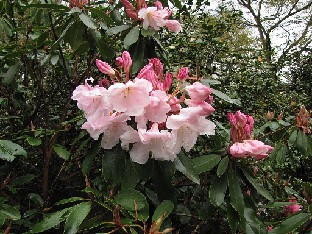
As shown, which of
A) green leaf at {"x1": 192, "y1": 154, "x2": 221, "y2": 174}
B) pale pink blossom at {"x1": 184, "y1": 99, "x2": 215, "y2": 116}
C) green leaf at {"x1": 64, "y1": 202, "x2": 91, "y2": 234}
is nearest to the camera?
green leaf at {"x1": 64, "y1": 202, "x2": 91, "y2": 234}

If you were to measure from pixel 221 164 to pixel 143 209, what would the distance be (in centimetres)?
38

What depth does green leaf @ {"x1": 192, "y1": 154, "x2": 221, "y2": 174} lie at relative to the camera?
4.20 feet

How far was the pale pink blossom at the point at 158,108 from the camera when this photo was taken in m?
0.99

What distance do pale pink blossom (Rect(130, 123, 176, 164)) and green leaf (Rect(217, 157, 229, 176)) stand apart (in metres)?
0.24

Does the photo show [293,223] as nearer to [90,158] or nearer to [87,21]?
[90,158]

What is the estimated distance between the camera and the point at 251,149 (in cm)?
119

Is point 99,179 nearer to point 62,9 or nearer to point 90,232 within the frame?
point 90,232

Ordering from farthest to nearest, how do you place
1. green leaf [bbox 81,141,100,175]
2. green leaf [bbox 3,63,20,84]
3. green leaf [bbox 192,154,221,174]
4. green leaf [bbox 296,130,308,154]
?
green leaf [bbox 296,130,308,154], green leaf [bbox 3,63,20,84], green leaf [bbox 192,154,221,174], green leaf [bbox 81,141,100,175]

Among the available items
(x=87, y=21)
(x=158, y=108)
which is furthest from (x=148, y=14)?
(x=158, y=108)

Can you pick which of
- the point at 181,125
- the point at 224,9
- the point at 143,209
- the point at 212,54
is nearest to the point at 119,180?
the point at 143,209

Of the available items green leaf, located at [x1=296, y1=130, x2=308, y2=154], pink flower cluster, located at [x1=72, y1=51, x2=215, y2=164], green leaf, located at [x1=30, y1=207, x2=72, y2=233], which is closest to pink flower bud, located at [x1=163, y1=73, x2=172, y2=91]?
pink flower cluster, located at [x1=72, y1=51, x2=215, y2=164]

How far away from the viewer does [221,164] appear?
1270mm

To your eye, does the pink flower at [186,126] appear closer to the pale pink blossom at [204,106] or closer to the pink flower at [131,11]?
the pale pink blossom at [204,106]

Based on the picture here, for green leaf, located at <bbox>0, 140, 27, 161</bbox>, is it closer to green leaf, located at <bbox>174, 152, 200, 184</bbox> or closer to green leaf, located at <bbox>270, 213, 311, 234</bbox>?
green leaf, located at <bbox>174, 152, 200, 184</bbox>
